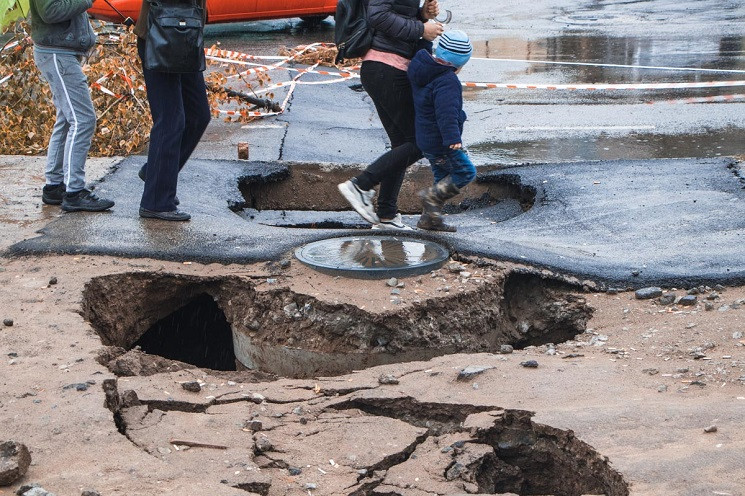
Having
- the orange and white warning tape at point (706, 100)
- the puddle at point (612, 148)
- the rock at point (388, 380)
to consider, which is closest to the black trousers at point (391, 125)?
the rock at point (388, 380)

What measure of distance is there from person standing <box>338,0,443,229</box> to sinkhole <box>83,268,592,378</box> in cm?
120

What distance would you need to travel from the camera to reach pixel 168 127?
6625 millimetres

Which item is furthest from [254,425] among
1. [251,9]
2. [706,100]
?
[251,9]

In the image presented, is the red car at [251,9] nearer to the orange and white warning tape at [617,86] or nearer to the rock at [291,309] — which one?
the orange and white warning tape at [617,86]

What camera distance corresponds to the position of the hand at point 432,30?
6.32m

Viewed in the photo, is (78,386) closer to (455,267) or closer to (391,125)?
(455,267)

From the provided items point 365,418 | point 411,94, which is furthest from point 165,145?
point 365,418

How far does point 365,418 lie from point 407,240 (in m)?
2.29

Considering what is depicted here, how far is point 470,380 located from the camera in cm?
468

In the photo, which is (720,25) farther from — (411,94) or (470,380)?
(470,380)

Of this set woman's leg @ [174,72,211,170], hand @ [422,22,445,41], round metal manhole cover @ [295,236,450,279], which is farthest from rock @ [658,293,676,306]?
woman's leg @ [174,72,211,170]

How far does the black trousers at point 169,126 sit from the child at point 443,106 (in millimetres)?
1573

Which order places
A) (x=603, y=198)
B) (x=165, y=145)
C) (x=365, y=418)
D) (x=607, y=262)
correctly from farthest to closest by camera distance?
(x=603, y=198) < (x=165, y=145) < (x=607, y=262) < (x=365, y=418)

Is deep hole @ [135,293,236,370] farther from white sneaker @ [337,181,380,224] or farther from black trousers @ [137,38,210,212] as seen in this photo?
white sneaker @ [337,181,380,224]
